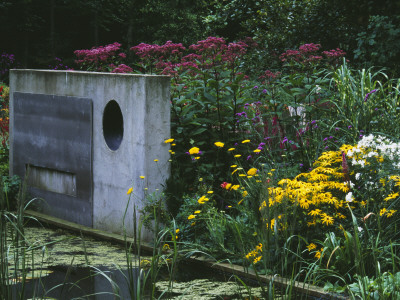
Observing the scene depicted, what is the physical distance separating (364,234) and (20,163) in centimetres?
526

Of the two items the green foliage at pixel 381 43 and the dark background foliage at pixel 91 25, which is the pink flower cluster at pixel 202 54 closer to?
the green foliage at pixel 381 43

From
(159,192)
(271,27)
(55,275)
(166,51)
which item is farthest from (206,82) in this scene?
(271,27)

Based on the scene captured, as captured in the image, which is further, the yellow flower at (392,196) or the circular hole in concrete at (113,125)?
the circular hole in concrete at (113,125)

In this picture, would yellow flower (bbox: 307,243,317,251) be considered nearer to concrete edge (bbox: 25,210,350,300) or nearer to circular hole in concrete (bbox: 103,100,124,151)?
concrete edge (bbox: 25,210,350,300)

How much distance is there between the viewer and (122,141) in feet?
24.6

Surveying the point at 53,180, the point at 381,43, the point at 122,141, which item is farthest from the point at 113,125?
the point at 381,43

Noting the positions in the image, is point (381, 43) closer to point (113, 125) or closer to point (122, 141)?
point (113, 125)

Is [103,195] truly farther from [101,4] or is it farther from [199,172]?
[101,4]

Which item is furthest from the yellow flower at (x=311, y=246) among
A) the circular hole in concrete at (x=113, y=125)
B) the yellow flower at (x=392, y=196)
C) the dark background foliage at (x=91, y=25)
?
the dark background foliage at (x=91, y=25)

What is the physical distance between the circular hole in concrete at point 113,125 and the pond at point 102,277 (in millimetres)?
1111

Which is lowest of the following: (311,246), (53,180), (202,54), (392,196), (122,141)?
(311,246)

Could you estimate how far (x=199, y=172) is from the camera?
746 cm

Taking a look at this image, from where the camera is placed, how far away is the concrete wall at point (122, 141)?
7.24 metres

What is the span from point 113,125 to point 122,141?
1.26 ft
